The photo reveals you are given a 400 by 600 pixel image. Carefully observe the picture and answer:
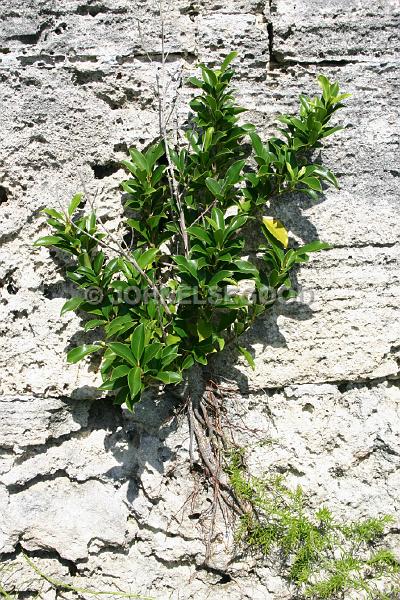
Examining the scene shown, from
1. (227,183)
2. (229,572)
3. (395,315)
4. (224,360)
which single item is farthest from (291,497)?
(227,183)

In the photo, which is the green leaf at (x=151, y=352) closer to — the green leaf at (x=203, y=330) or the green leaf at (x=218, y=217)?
the green leaf at (x=203, y=330)

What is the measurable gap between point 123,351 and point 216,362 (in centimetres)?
49

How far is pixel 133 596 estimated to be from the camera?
224 centimetres

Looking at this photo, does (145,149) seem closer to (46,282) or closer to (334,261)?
(46,282)

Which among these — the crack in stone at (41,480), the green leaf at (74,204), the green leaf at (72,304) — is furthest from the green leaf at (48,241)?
the crack in stone at (41,480)

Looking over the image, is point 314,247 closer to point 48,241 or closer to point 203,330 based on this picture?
point 203,330

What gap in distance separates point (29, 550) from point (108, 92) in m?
1.86

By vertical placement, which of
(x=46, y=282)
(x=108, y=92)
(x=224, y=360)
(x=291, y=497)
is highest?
(x=108, y=92)

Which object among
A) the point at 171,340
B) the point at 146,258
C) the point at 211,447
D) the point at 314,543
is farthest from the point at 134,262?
the point at 314,543

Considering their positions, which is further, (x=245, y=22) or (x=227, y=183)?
(x=245, y=22)

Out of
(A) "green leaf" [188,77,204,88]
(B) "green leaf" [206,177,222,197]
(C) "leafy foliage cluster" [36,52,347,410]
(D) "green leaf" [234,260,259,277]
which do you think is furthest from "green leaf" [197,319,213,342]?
(A) "green leaf" [188,77,204,88]

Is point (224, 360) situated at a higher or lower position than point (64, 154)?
lower

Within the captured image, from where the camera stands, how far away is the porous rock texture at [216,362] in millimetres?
2285

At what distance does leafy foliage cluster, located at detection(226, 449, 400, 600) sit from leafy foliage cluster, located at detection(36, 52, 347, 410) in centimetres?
58
